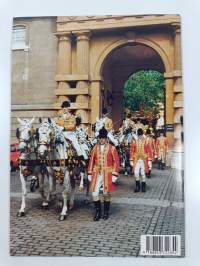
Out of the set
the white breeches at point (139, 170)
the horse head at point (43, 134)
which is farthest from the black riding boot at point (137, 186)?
the horse head at point (43, 134)

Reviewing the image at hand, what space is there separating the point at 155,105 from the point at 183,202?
465mm

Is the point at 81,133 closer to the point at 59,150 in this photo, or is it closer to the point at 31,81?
the point at 59,150

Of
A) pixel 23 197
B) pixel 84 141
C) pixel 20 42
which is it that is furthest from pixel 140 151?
pixel 20 42

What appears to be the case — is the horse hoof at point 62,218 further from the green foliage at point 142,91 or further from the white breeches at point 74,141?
the green foliage at point 142,91

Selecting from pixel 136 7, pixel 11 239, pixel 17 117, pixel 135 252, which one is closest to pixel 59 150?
pixel 17 117

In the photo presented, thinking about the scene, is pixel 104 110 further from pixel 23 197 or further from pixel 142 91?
pixel 23 197

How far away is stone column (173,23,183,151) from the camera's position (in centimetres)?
186

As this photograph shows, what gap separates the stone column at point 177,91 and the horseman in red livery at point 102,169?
0.29m

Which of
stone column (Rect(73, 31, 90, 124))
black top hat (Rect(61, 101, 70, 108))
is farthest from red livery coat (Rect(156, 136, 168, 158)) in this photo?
black top hat (Rect(61, 101, 70, 108))

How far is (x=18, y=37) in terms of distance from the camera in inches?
76.2

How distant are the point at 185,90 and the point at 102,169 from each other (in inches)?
20.4

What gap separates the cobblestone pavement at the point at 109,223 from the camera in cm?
183

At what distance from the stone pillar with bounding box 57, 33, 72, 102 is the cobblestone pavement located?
1.52 ft

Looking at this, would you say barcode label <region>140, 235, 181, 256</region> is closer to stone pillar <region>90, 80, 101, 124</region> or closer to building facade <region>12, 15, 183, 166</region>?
building facade <region>12, 15, 183, 166</region>
